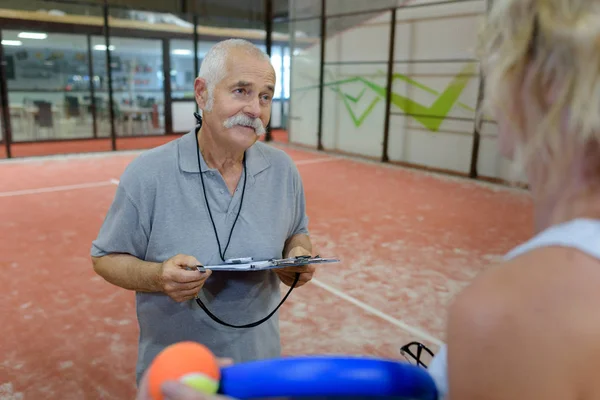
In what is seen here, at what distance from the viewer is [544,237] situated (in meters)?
0.55

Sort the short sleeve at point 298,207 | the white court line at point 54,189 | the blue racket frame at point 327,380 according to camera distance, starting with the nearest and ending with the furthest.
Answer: the blue racket frame at point 327,380 → the short sleeve at point 298,207 → the white court line at point 54,189

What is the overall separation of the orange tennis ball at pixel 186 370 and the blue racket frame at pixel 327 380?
0.10ft

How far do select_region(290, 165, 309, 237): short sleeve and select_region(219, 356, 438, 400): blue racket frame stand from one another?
1.11 meters

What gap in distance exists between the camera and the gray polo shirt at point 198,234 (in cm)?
151

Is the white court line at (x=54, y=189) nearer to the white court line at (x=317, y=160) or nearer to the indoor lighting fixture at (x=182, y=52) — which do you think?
the white court line at (x=317, y=160)

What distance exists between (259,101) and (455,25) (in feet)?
23.2

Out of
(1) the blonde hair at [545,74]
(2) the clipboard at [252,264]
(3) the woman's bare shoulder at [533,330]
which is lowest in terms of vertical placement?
(2) the clipboard at [252,264]

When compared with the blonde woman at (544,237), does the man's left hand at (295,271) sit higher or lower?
lower

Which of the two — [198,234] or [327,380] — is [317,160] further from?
[327,380]

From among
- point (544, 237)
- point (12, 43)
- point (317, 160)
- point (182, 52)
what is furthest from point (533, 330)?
point (182, 52)

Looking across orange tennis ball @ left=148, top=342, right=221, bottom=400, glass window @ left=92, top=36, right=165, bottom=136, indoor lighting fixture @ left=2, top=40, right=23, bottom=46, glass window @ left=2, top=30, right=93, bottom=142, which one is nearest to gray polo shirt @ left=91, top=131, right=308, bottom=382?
orange tennis ball @ left=148, top=342, right=221, bottom=400

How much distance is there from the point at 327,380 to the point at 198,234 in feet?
3.21

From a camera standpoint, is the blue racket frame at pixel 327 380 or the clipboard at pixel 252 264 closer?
the blue racket frame at pixel 327 380

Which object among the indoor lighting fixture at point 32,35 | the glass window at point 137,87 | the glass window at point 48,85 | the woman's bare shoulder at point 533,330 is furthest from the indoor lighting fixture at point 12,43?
the woman's bare shoulder at point 533,330
